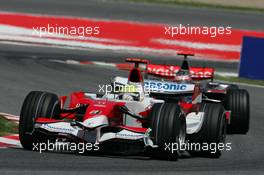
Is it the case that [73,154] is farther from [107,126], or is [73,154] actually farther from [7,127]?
[7,127]

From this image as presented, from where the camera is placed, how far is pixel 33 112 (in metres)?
12.4

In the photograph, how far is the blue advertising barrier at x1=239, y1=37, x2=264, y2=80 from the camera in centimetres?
2452

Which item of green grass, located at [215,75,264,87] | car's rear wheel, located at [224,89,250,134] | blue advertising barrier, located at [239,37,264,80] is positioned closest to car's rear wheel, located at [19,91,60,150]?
car's rear wheel, located at [224,89,250,134]

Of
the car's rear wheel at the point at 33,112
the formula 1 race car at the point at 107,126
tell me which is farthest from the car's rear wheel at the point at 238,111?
the car's rear wheel at the point at 33,112

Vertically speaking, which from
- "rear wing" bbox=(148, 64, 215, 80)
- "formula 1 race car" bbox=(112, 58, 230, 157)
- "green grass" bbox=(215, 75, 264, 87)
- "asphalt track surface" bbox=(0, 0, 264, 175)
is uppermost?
"rear wing" bbox=(148, 64, 215, 80)

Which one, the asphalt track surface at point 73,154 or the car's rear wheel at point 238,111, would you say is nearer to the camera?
the asphalt track surface at point 73,154

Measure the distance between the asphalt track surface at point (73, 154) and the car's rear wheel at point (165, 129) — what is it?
5.6 inches

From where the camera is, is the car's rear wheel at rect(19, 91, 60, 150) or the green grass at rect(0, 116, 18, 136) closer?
the car's rear wheel at rect(19, 91, 60, 150)

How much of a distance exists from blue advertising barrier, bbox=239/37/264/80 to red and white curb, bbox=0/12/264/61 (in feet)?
11.7

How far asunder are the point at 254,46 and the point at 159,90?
10.2 metres

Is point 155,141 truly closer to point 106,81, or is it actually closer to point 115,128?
point 115,128

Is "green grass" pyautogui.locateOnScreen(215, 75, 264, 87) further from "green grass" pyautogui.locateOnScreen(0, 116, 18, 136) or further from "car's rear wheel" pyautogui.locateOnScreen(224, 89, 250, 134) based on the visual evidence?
"green grass" pyautogui.locateOnScreen(0, 116, 18, 136)

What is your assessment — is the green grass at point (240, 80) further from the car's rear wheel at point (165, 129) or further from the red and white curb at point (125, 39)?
the car's rear wheel at point (165, 129)

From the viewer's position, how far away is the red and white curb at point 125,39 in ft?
95.0
